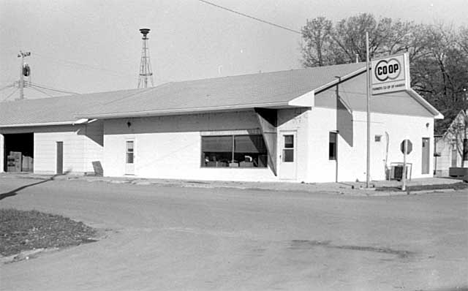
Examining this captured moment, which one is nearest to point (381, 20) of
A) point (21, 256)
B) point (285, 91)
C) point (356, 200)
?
point (285, 91)

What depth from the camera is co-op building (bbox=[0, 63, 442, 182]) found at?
27.8 metres

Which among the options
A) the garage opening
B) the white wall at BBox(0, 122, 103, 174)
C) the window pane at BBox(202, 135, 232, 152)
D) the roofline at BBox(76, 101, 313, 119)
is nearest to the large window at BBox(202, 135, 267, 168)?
the window pane at BBox(202, 135, 232, 152)

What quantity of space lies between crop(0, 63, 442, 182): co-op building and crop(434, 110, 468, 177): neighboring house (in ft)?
26.9

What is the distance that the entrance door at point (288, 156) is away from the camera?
2772 cm

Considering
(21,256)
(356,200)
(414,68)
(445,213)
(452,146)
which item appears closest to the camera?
(21,256)

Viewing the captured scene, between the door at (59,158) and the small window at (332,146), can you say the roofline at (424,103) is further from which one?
the door at (59,158)

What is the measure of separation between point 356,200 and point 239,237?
9439 mm

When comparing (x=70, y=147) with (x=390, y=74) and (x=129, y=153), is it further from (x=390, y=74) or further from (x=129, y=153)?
(x=390, y=74)

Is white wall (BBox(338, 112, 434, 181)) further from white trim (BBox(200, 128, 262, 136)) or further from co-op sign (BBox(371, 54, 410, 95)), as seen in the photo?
white trim (BBox(200, 128, 262, 136))

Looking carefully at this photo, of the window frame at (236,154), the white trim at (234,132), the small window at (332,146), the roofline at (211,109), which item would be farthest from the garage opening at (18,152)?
the small window at (332,146)

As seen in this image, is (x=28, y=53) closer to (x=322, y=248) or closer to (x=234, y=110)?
(x=234, y=110)

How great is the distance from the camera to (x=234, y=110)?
29.1 meters

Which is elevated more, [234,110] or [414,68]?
[414,68]

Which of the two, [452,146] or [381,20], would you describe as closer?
[452,146]
